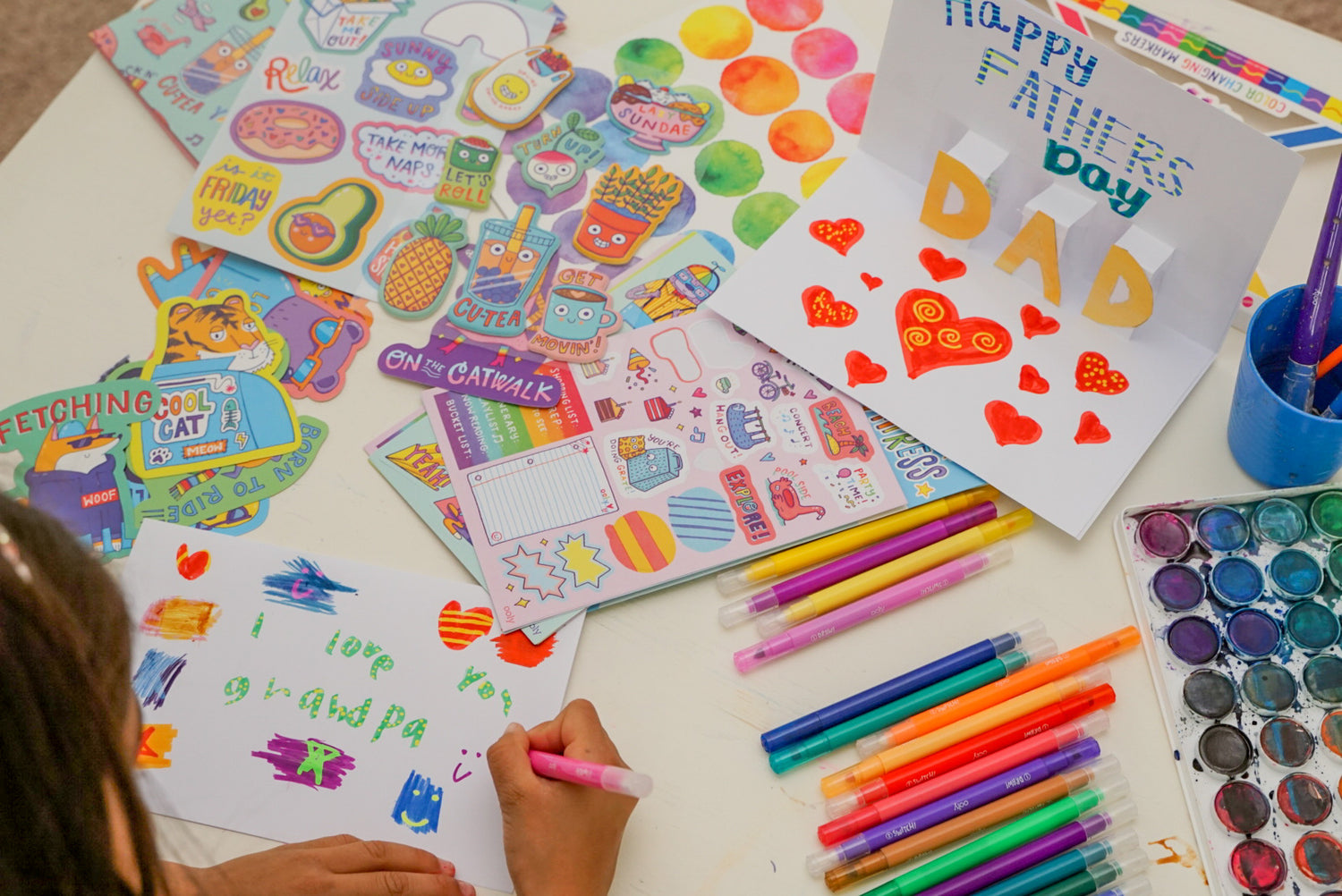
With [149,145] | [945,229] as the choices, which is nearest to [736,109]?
[945,229]

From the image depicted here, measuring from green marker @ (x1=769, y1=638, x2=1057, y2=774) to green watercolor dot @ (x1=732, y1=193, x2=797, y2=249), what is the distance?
0.35 metres

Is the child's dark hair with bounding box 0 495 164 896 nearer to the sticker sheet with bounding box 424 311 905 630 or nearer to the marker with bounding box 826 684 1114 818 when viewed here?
the sticker sheet with bounding box 424 311 905 630

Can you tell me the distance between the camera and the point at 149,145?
93 cm

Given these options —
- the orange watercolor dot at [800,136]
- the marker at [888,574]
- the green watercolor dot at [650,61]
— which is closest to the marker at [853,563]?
the marker at [888,574]

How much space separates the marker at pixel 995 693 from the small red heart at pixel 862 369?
223 millimetres

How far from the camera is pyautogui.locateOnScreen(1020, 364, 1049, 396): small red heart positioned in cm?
79

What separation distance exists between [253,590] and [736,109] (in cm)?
52

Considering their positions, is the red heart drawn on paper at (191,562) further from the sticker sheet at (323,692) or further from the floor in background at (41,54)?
the floor in background at (41,54)

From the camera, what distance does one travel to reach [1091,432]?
2.53 feet

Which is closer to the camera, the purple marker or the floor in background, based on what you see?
the purple marker

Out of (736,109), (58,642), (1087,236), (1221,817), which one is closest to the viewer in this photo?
(58,642)

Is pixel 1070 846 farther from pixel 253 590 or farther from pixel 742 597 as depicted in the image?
pixel 253 590

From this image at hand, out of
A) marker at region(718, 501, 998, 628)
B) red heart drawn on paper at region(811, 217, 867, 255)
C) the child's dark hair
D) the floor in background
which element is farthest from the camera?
the floor in background

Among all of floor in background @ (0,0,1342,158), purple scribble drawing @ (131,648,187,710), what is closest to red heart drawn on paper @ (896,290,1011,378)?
purple scribble drawing @ (131,648,187,710)
